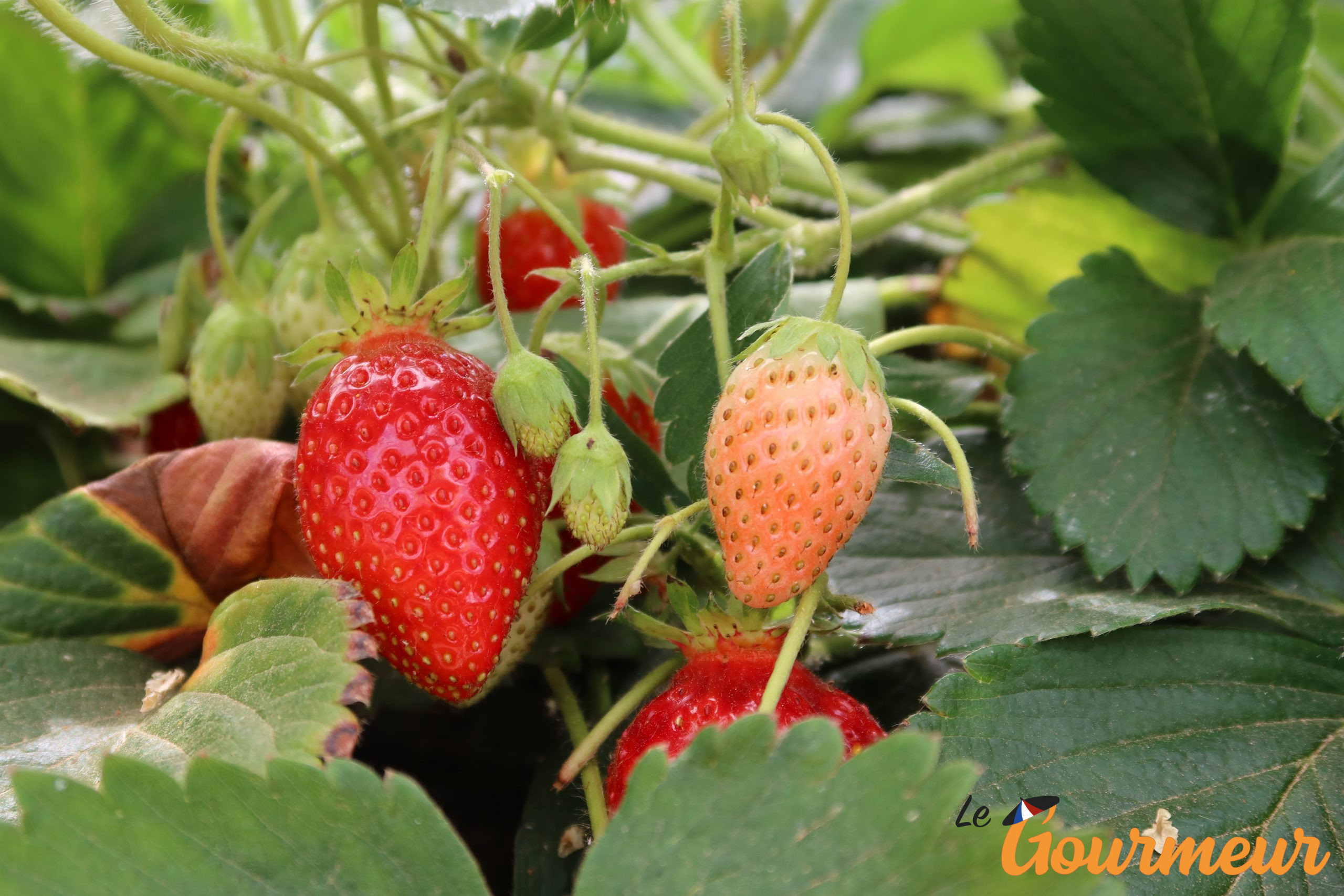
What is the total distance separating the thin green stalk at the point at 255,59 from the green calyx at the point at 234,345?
5.8 inches

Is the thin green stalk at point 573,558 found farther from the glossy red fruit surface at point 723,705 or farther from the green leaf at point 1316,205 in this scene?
the green leaf at point 1316,205

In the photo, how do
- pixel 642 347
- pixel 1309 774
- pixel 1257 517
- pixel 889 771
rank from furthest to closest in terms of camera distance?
Answer: 1. pixel 642 347
2. pixel 1257 517
3. pixel 1309 774
4. pixel 889 771

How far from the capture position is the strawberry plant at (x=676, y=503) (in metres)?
0.46

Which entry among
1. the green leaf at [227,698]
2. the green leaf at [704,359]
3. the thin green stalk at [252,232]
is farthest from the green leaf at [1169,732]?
the thin green stalk at [252,232]

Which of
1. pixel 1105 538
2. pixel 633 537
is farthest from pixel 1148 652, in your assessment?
pixel 633 537

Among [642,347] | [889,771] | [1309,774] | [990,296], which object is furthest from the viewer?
[990,296]

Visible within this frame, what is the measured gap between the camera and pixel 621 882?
1.47 feet

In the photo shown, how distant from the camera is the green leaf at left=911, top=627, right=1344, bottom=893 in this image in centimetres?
56

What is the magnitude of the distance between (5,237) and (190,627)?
0.62 m

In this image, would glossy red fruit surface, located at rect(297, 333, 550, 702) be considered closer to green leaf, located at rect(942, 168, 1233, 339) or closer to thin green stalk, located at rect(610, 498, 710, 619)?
thin green stalk, located at rect(610, 498, 710, 619)

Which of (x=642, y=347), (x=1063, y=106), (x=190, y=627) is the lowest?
(x=190, y=627)

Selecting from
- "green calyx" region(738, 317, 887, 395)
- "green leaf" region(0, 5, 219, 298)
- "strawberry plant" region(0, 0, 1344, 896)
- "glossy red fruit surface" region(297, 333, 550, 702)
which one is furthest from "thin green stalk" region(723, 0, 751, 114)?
"green leaf" region(0, 5, 219, 298)

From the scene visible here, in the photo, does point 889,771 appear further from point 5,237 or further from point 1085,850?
point 5,237

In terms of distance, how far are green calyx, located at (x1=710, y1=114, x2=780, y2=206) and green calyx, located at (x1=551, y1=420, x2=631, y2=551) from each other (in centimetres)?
15
